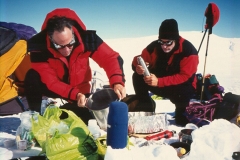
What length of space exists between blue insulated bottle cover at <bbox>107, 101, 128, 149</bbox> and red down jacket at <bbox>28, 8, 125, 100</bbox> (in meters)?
0.80

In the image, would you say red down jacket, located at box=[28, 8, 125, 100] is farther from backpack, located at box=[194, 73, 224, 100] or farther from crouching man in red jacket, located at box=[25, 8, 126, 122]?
backpack, located at box=[194, 73, 224, 100]

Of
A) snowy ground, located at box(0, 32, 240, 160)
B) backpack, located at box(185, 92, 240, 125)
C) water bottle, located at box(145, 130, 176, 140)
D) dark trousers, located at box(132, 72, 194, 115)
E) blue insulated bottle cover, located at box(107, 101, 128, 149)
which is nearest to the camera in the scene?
blue insulated bottle cover, located at box(107, 101, 128, 149)

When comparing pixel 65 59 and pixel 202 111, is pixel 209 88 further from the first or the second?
pixel 65 59

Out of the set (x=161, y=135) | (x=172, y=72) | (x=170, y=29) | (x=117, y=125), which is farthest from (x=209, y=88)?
(x=117, y=125)

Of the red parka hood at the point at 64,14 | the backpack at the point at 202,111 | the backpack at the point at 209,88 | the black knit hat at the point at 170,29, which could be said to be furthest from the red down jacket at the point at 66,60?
the backpack at the point at 209,88

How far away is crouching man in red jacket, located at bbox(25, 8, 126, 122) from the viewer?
1868mm

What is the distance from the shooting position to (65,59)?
1958mm

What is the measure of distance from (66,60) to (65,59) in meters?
0.01

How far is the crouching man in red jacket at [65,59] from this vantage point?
1868 mm

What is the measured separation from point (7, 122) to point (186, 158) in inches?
58.7

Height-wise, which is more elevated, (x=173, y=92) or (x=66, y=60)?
(x=66, y=60)

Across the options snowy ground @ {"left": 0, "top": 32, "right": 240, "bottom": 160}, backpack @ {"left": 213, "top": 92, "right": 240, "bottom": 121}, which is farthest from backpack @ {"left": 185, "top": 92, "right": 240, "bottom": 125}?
snowy ground @ {"left": 0, "top": 32, "right": 240, "bottom": 160}

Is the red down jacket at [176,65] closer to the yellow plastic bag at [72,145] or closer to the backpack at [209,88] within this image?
the backpack at [209,88]

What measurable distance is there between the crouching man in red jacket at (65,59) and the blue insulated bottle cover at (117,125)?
76 centimetres
